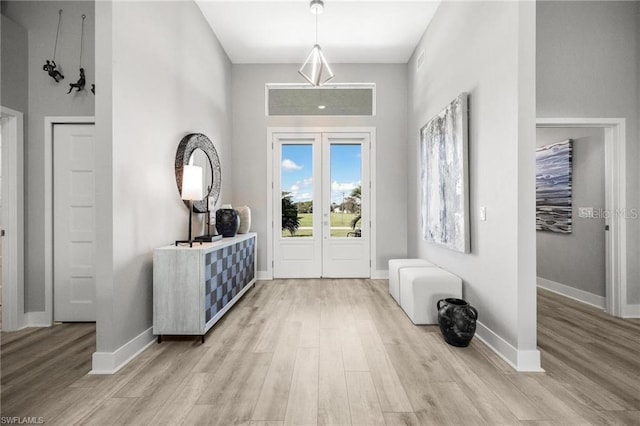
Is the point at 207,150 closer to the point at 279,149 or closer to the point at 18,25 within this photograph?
the point at 279,149

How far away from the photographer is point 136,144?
246 centimetres

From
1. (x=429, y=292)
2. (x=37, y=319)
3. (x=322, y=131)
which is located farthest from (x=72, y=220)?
(x=429, y=292)

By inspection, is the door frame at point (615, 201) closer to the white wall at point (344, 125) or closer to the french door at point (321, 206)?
the white wall at point (344, 125)

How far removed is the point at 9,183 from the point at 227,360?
2791 millimetres

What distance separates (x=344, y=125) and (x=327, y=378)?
155 inches

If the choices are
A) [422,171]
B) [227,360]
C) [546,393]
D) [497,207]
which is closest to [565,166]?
[422,171]

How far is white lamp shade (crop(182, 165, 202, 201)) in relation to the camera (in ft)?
9.15

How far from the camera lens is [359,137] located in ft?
16.5

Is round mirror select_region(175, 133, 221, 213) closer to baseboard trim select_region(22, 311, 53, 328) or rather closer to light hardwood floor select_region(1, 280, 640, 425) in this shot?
light hardwood floor select_region(1, 280, 640, 425)

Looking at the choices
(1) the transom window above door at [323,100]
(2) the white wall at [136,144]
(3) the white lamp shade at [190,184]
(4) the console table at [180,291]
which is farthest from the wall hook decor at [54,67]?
(1) the transom window above door at [323,100]

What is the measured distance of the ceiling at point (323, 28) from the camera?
12.1 feet

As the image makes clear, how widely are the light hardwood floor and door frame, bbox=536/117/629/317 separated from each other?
353 millimetres

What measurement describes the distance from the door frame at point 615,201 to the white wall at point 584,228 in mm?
246

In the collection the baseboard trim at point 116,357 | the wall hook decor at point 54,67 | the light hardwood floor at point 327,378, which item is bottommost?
the light hardwood floor at point 327,378
